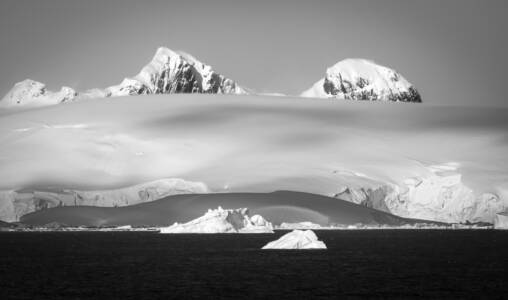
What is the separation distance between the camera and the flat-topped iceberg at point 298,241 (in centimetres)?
10789

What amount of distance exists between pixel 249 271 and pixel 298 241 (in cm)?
2719

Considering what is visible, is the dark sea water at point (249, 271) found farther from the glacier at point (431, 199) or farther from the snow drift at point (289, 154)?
the snow drift at point (289, 154)

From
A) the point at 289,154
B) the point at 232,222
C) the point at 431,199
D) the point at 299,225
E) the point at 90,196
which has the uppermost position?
the point at 289,154

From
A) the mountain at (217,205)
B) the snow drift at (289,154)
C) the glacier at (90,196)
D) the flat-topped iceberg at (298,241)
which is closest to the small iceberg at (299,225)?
the mountain at (217,205)

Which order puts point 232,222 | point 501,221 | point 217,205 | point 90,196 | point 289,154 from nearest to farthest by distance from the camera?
1. point 232,222
2. point 501,221
3. point 217,205
4. point 90,196
5. point 289,154

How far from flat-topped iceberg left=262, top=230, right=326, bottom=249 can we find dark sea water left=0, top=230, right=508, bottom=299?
123 cm

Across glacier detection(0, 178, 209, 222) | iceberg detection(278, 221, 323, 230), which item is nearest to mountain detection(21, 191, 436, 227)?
iceberg detection(278, 221, 323, 230)

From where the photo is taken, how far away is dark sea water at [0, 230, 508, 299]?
67.9 m

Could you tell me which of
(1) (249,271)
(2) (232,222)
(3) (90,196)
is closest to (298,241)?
(2) (232,222)

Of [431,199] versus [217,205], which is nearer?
[217,205]

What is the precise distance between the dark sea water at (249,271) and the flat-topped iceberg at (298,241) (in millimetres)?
1233

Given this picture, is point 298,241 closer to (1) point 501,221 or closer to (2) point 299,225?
(2) point 299,225

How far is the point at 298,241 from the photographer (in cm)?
10888

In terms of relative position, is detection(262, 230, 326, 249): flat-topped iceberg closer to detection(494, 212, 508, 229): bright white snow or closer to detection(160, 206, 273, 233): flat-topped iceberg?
detection(160, 206, 273, 233): flat-topped iceberg
